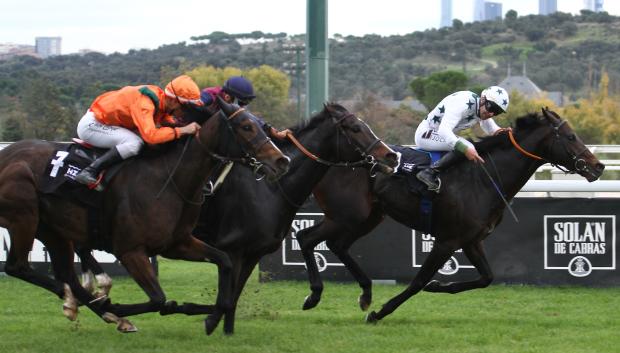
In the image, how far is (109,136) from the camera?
7152 millimetres

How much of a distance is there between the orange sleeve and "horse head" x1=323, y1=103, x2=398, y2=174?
4.39 feet

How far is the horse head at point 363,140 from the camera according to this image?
742 cm

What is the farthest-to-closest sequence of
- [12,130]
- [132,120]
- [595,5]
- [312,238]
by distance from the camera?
[595,5]
[12,130]
[312,238]
[132,120]

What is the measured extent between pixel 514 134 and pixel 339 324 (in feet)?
6.95

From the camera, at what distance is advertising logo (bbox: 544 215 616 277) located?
10.2 metres

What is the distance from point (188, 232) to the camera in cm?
707

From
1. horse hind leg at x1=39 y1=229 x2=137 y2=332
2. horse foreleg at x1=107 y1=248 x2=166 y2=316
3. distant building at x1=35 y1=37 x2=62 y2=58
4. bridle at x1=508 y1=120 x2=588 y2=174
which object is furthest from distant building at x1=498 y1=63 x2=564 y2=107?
horse foreleg at x1=107 y1=248 x2=166 y2=316

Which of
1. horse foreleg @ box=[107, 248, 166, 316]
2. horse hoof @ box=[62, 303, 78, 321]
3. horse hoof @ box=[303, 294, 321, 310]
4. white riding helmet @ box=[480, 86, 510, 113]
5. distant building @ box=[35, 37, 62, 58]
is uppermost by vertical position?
distant building @ box=[35, 37, 62, 58]

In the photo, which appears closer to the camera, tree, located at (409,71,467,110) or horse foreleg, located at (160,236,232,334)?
horse foreleg, located at (160,236,232,334)

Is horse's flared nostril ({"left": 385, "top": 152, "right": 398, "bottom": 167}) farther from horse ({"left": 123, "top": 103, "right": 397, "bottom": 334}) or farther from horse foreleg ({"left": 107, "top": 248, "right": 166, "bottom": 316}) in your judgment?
horse foreleg ({"left": 107, "top": 248, "right": 166, "bottom": 316})

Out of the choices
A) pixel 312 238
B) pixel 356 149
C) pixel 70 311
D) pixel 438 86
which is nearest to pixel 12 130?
pixel 312 238

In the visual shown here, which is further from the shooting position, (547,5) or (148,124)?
(547,5)

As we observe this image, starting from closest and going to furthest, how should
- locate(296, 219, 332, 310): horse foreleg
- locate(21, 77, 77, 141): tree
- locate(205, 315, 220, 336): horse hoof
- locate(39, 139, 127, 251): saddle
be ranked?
locate(39, 139, 127, 251): saddle
locate(205, 315, 220, 336): horse hoof
locate(296, 219, 332, 310): horse foreleg
locate(21, 77, 77, 141): tree

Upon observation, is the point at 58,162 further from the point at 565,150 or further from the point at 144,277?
the point at 565,150
